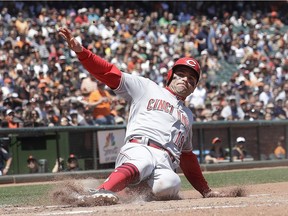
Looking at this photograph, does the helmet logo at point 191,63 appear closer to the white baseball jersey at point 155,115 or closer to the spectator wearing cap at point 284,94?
the white baseball jersey at point 155,115

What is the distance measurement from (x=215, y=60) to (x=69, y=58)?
182 inches

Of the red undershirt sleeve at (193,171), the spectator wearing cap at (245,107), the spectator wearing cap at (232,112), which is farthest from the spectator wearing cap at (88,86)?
the red undershirt sleeve at (193,171)

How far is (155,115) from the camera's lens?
6.62m

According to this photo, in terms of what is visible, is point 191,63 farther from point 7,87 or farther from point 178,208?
point 7,87

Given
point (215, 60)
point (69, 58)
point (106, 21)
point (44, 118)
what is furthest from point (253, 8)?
point (44, 118)

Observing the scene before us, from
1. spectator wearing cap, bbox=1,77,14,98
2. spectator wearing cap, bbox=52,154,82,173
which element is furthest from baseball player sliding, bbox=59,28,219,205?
spectator wearing cap, bbox=1,77,14,98

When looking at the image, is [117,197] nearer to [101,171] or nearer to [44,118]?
[101,171]

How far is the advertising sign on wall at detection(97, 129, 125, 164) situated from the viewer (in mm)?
13312

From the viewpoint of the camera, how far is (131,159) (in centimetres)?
633

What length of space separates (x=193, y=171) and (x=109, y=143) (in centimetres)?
655

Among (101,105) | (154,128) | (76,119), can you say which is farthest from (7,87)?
(154,128)

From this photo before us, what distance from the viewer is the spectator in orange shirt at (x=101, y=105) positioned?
1380 cm

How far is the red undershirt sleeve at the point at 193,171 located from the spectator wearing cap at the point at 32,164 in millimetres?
6021

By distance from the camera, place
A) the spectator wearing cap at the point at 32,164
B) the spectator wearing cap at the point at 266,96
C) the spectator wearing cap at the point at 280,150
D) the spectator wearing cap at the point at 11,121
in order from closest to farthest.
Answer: the spectator wearing cap at the point at 32,164
the spectator wearing cap at the point at 11,121
the spectator wearing cap at the point at 280,150
the spectator wearing cap at the point at 266,96
